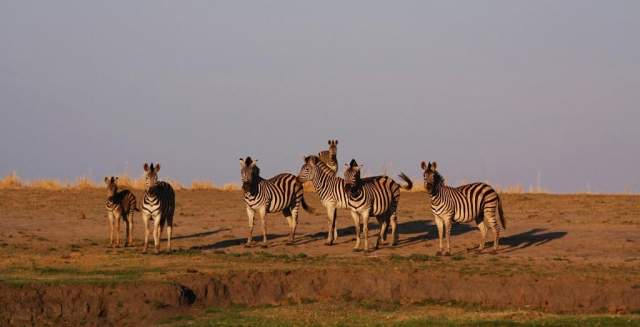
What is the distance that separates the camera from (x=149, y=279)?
22.0 metres

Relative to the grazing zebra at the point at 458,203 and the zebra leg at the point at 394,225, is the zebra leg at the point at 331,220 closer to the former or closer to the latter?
the zebra leg at the point at 394,225

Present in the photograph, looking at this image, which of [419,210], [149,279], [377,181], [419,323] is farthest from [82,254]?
[419,210]

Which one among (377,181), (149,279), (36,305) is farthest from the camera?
(377,181)

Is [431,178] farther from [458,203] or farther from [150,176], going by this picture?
[150,176]

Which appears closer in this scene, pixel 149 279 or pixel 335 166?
pixel 149 279

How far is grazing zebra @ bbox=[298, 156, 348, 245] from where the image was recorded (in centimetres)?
3008

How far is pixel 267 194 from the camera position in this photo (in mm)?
30250

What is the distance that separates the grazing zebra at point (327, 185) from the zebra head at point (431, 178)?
2.81 metres

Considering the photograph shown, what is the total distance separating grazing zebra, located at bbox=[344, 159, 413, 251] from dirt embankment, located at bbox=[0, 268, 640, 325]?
529 centimetres

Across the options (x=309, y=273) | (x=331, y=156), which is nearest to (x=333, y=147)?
(x=331, y=156)

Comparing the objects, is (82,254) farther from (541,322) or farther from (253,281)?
(541,322)

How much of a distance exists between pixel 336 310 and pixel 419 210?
59.7 feet

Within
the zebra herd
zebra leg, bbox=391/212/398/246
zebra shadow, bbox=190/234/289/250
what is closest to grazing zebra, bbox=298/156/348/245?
the zebra herd

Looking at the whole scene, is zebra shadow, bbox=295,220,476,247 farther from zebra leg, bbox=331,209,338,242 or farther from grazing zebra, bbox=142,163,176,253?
grazing zebra, bbox=142,163,176,253
